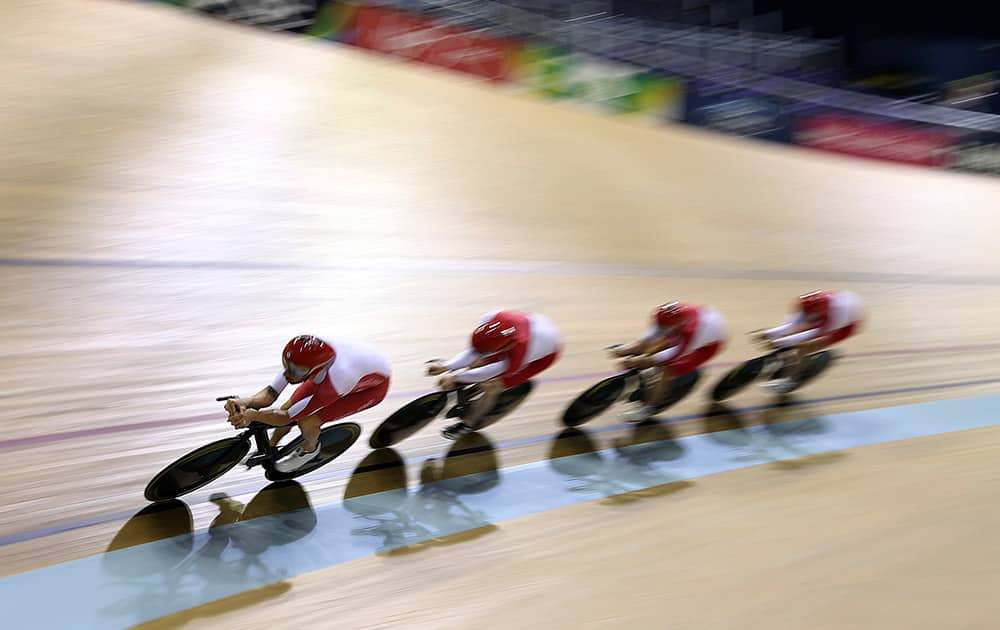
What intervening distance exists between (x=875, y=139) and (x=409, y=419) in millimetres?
6718

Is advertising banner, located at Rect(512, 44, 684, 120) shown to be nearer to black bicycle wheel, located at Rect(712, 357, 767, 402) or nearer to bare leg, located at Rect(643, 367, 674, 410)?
black bicycle wheel, located at Rect(712, 357, 767, 402)

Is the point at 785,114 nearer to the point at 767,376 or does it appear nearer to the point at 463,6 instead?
the point at 463,6

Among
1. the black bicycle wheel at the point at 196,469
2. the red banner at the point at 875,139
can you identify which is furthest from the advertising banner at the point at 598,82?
the black bicycle wheel at the point at 196,469

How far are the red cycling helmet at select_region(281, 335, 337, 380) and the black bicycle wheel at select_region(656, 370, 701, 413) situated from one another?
1.10 metres

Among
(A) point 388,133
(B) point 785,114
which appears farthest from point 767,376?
(B) point 785,114

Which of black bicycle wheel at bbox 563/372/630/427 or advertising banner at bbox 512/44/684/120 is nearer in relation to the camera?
black bicycle wheel at bbox 563/372/630/427

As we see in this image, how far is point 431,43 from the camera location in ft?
20.3

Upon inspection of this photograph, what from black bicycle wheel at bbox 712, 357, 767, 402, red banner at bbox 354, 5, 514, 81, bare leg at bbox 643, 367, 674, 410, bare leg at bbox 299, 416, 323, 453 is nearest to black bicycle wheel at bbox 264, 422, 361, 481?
bare leg at bbox 299, 416, 323, 453

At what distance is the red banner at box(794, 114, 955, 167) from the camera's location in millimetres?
7301

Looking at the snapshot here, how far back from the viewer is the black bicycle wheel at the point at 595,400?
2350mm

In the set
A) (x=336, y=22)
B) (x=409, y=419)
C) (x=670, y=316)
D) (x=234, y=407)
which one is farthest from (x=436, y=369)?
(x=336, y=22)

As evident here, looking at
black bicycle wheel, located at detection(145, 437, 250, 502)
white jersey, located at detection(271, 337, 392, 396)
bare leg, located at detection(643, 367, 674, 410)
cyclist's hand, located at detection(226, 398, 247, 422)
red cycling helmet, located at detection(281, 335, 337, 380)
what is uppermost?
red cycling helmet, located at detection(281, 335, 337, 380)

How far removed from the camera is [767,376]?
110 inches

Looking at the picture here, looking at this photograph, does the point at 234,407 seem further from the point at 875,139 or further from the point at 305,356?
the point at 875,139
